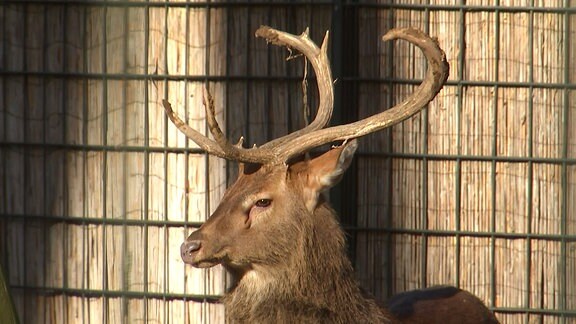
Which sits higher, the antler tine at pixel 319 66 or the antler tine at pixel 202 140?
the antler tine at pixel 319 66

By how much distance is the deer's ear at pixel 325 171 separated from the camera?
4070 mm

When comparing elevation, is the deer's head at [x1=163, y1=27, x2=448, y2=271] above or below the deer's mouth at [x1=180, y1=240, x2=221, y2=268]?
above

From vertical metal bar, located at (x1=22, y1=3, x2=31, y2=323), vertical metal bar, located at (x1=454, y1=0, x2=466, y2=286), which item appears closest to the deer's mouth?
vertical metal bar, located at (x1=454, y1=0, x2=466, y2=286)

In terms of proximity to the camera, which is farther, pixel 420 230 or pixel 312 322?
pixel 420 230

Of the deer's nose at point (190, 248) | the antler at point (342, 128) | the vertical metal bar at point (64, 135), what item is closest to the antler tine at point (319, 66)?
the antler at point (342, 128)

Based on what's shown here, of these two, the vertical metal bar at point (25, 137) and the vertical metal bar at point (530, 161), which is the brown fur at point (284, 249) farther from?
the vertical metal bar at point (25, 137)

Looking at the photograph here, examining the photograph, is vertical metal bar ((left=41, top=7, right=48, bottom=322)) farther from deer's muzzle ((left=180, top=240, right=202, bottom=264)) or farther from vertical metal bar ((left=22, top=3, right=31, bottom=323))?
deer's muzzle ((left=180, top=240, right=202, bottom=264))

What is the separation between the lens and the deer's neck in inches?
158

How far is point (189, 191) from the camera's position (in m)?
6.37

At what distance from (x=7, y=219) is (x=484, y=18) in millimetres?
3546

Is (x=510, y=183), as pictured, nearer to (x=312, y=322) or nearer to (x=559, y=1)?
(x=559, y=1)

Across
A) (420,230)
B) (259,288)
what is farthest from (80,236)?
(259,288)

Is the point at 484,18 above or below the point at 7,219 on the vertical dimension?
above

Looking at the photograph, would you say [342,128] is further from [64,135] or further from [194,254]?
[64,135]
